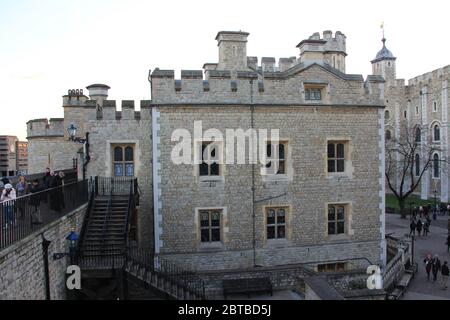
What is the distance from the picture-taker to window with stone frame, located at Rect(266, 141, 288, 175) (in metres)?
16.7

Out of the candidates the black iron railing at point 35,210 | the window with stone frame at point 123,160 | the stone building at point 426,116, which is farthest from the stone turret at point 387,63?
the black iron railing at point 35,210

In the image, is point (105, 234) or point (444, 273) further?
point (444, 273)

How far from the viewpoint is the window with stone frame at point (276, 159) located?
1667 cm

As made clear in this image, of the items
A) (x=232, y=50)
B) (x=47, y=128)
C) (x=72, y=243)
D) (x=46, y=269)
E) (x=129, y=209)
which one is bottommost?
(x=46, y=269)

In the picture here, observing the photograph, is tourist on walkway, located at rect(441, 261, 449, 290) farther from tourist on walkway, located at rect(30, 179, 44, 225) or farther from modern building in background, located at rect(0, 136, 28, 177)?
modern building in background, located at rect(0, 136, 28, 177)

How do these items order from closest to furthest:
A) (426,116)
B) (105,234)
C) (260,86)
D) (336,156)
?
(105,234) → (260,86) → (336,156) → (426,116)

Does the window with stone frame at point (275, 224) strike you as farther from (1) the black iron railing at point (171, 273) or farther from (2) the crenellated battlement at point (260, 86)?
(2) the crenellated battlement at point (260, 86)

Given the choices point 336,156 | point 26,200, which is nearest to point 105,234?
point 26,200

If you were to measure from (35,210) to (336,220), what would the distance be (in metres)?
11.8

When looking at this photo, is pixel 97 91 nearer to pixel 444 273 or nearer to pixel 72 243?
pixel 72 243

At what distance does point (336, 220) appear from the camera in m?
17.3
